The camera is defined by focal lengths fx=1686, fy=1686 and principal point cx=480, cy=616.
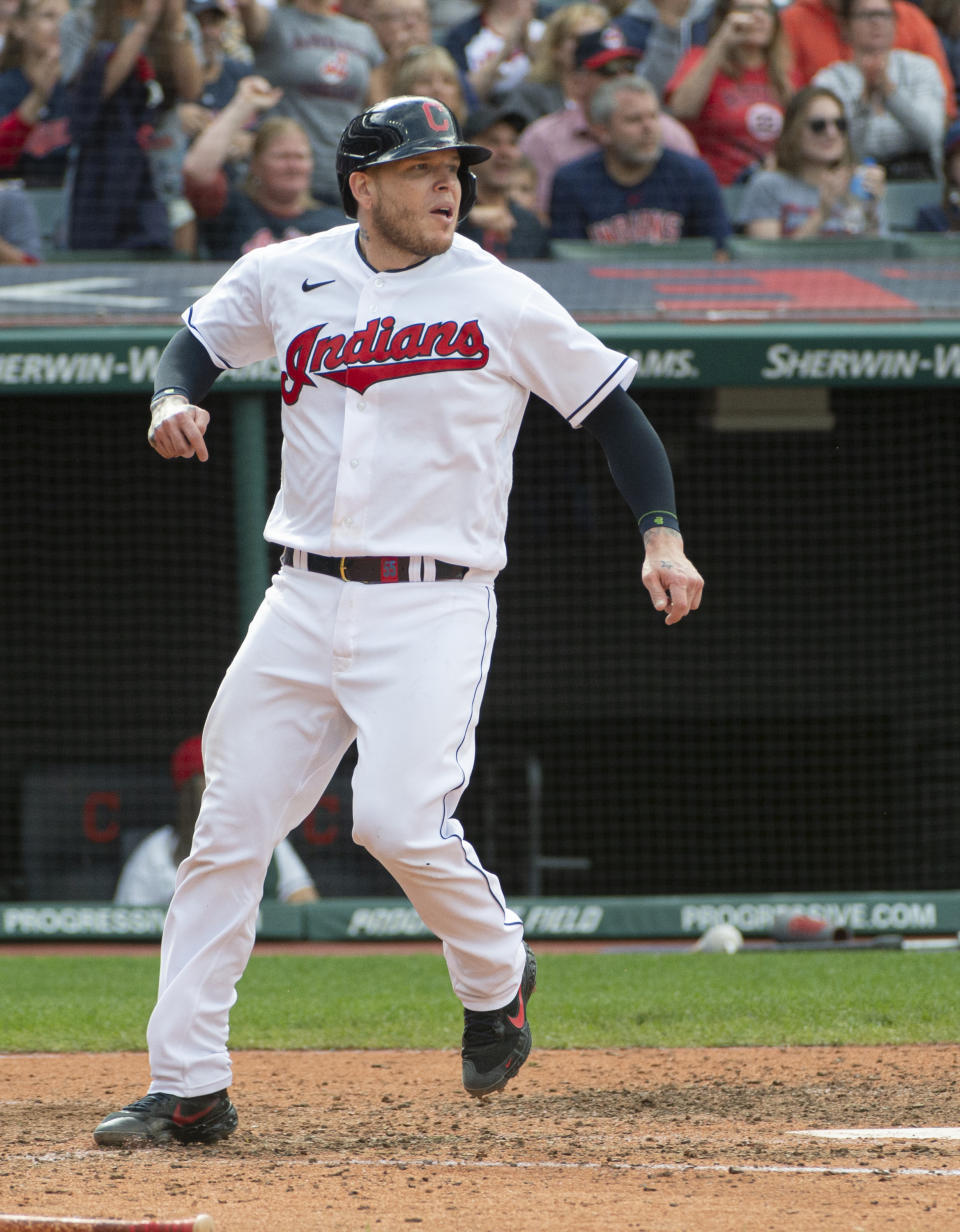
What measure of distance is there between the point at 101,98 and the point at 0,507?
1849 millimetres

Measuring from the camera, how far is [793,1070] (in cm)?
373

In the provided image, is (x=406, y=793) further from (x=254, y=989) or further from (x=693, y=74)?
(x=693, y=74)

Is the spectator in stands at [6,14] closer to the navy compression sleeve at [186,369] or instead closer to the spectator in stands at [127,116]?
the spectator in stands at [127,116]

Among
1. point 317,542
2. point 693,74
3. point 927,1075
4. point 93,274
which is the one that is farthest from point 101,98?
point 927,1075

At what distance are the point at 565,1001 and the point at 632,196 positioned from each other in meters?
3.98

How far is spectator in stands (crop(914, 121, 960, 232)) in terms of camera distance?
7.85 meters

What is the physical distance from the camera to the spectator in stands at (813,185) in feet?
24.3

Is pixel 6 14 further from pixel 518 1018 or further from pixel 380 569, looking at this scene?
pixel 518 1018

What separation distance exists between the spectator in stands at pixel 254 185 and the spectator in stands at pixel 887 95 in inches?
104

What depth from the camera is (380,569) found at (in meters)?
2.93

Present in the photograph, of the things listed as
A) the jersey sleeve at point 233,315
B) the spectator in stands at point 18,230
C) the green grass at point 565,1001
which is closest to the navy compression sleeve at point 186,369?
the jersey sleeve at point 233,315

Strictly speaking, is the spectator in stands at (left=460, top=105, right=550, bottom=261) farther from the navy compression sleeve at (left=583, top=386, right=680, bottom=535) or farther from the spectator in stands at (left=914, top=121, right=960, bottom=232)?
the navy compression sleeve at (left=583, top=386, right=680, bottom=535)

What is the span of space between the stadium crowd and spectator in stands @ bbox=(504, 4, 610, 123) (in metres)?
0.01

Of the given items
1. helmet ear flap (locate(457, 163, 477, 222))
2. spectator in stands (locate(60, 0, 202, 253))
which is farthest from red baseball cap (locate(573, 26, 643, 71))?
helmet ear flap (locate(457, 163, 477, 222))
